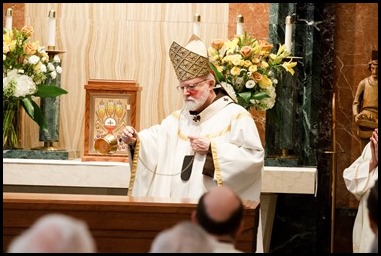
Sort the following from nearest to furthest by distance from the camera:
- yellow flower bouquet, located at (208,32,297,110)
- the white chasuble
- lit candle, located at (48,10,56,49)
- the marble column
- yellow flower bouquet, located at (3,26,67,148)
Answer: the white chasuble → yellow flower bouquet, located at (208,32,297,110) → yellow flower bouquet, located at (3,26,67,148) → lit candle, located at (48,10,56,49) → the marble column

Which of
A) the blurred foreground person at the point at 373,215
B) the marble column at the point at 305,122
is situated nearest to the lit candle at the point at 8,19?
the marble column at the point at 305,122

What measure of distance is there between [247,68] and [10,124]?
2006 millimetres

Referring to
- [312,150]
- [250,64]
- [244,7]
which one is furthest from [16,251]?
[244,7]

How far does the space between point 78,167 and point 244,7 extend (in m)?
2.17

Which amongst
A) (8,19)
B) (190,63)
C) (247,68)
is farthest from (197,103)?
(8,19)

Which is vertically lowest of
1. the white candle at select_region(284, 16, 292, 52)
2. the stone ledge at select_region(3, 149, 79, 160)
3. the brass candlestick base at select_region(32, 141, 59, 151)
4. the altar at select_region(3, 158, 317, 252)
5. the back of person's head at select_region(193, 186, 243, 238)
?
the altar at select_region(3, 158, 317, 252)

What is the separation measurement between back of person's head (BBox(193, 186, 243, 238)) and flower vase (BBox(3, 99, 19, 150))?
5.00 m

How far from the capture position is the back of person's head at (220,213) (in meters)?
4.07

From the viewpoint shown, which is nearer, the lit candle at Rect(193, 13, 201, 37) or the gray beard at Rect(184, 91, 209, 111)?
the gray beard at Rect(184, 91, 209, 111)

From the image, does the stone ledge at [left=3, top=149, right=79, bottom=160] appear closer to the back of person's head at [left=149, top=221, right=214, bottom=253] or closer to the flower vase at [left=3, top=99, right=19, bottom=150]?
the flower vase at [left=3, top=99, right=19, bottom=150]

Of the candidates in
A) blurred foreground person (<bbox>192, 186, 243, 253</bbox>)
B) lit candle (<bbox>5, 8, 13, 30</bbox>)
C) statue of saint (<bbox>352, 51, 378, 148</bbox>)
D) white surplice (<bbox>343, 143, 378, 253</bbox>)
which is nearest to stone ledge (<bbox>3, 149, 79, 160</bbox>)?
lit candle (<bbox>5, 8, 13, 30</bbox>)

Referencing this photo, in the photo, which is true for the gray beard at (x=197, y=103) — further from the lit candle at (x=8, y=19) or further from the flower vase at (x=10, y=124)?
the lit candle at (x=8, y=19)

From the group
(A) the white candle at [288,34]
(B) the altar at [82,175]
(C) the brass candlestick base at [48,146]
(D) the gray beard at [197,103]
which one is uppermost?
(A) the white candle at [288,34]

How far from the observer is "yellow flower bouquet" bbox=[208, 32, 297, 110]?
338 inches
